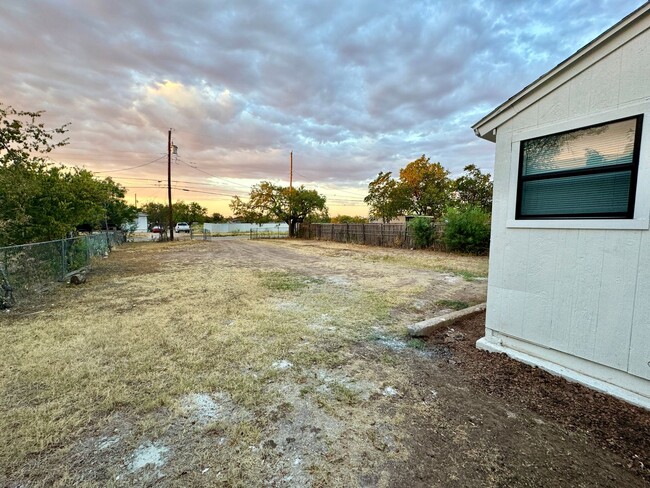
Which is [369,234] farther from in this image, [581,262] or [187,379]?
[187,379]

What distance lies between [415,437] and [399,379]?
0.76 meters

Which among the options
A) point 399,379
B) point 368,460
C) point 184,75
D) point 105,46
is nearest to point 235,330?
point 399,379

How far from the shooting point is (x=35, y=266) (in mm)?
6066

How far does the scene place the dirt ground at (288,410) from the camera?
1.61 metres

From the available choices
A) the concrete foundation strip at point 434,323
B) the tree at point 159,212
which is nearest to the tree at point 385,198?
the tree at point 159,212

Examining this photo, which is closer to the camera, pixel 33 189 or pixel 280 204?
pixel 33 189

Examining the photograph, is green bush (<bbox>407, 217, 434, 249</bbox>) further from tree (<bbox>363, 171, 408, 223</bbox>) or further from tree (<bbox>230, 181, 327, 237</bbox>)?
tree (<bbox>230, 181, 327, 237</bbox>)

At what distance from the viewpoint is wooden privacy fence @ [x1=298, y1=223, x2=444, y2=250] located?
15828 millimetres

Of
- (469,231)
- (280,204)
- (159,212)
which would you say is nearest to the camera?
(469,231)

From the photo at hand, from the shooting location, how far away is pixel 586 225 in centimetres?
242

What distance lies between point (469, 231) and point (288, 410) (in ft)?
Result: 41.0

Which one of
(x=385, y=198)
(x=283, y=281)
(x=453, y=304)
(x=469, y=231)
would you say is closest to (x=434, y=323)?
(x=453, y=304)

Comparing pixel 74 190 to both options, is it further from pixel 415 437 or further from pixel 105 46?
pixel 415 437

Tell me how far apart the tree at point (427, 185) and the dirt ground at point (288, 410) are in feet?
71.6
